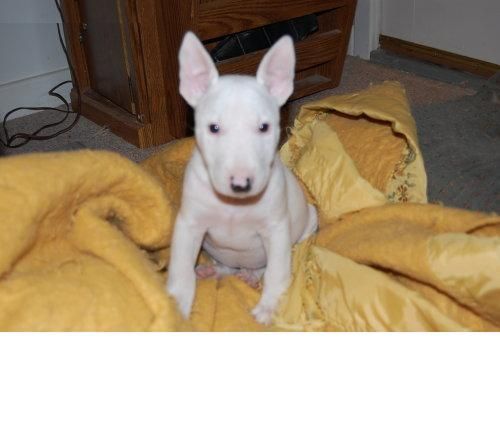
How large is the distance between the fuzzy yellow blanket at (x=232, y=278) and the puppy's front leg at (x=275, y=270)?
3cm

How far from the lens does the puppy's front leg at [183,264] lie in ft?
5.10

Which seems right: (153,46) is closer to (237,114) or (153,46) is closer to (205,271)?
(205,271)

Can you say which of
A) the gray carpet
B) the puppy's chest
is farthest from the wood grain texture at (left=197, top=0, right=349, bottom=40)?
the puppy's chest

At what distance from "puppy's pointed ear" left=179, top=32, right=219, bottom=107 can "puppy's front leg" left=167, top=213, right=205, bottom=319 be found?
0.98ft

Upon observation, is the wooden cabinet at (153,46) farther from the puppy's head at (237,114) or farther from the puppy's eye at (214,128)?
the puppy's eye at (214,128)

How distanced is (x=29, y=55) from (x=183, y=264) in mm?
2069

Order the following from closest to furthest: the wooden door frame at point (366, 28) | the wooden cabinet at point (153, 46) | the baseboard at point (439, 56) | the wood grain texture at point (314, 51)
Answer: the wooden cabinet at point (153, 46) < the wood grain texture at point (314, 51) < the baseboard at point (439, 56) < the wooden door frame at point (366, 28)

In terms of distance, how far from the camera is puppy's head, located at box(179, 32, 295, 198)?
4.34ft

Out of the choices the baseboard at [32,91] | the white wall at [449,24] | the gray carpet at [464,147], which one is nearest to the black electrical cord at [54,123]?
the baseboard at [32,91]

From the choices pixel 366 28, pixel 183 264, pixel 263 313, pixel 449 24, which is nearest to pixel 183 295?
pixel 183 264

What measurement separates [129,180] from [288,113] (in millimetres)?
1622

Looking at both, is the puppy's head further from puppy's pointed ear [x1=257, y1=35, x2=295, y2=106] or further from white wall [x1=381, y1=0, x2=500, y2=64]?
white wall [x1=381, y1=0, x2=500, y2=64]
